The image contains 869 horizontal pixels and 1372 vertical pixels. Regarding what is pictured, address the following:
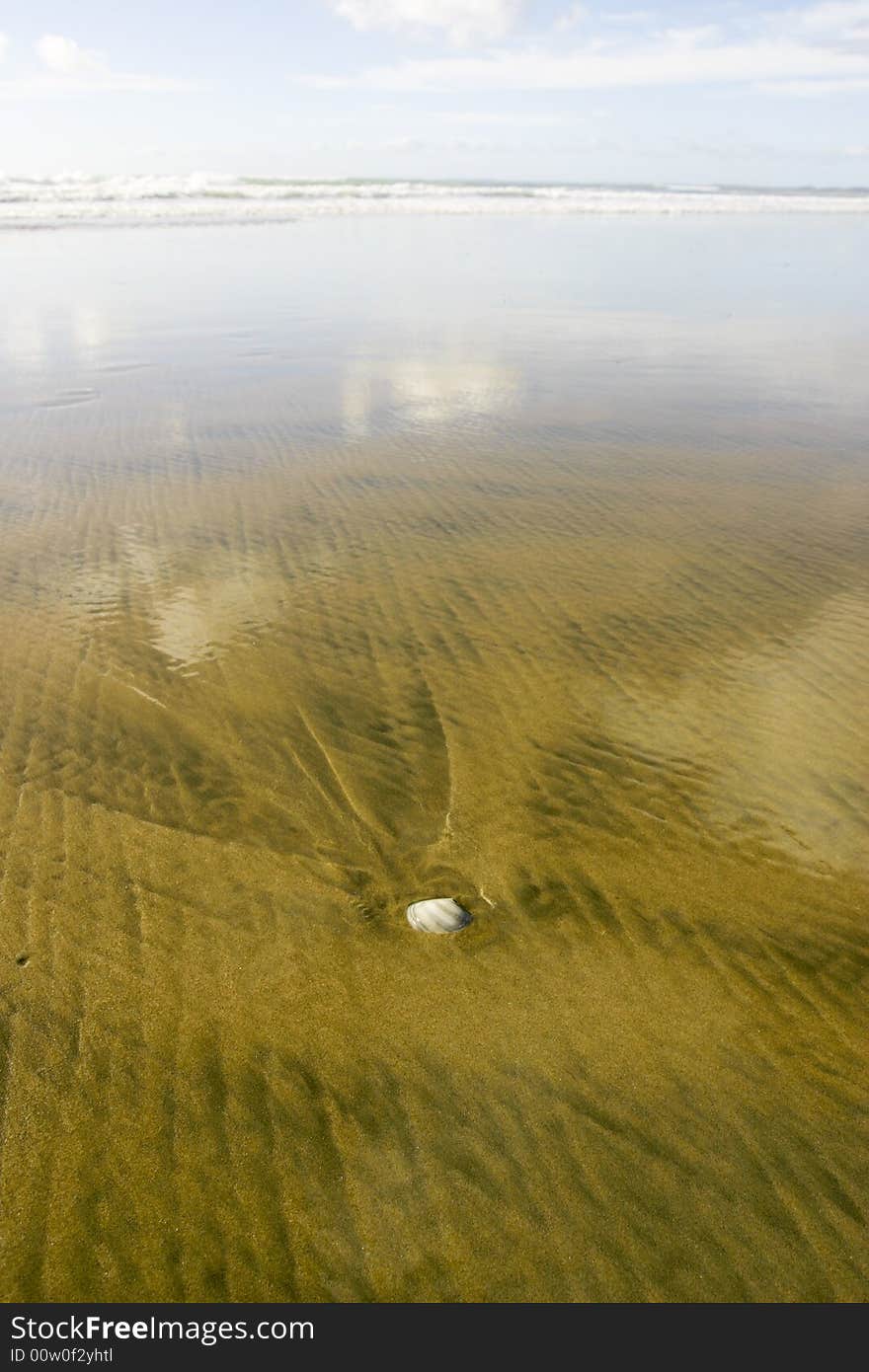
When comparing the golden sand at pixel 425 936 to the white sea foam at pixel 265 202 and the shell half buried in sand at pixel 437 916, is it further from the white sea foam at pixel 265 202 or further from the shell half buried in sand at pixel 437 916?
the white sea foam at pixel 265 202

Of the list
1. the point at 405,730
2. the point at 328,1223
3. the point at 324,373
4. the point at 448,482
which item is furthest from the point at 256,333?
the point at 328,1223

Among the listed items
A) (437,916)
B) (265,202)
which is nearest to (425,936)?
(437,916)

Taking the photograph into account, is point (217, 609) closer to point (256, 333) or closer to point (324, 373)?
point (324, 373)

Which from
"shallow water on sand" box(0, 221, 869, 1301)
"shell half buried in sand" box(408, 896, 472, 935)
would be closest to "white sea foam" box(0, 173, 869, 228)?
"shallow water on sand" box(0, 221, 869, 1301)

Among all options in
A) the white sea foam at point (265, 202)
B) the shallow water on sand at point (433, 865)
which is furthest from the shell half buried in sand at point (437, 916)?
the white sea foam at point (265, 202)

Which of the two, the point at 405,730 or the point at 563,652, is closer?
the point at 405,730

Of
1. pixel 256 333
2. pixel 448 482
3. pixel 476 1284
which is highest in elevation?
pixel 256 333
